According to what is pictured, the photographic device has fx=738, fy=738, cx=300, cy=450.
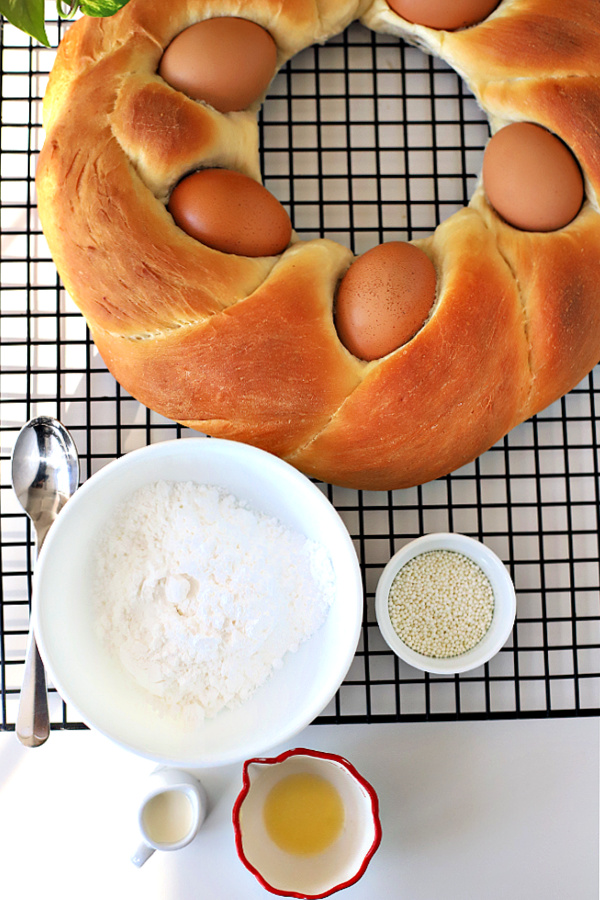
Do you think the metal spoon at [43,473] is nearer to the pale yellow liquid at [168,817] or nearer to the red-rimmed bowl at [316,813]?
the pale yellow liquid at [168,817]

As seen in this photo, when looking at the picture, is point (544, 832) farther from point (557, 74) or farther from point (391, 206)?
point (557, 74)

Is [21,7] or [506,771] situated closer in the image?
[21,7]

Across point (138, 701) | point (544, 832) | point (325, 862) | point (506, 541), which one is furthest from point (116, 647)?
point (544, 832)

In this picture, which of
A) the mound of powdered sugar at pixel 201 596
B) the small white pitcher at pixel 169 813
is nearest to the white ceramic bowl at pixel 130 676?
the mound of powdered sugar at pixel 201 596

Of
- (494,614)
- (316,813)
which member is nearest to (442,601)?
(494,614)

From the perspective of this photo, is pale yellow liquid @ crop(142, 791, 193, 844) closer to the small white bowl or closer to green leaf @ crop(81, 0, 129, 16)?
the small white bowl

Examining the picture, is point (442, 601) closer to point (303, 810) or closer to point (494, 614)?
point (494, 614)

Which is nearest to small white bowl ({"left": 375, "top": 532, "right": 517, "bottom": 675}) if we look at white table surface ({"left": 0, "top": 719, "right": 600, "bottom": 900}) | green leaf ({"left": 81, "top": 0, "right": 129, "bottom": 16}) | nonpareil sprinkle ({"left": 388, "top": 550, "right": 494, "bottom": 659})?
nonpareil sprinkle ({"left": 388, "top": 550, "right": 494, "bottom": 659})
